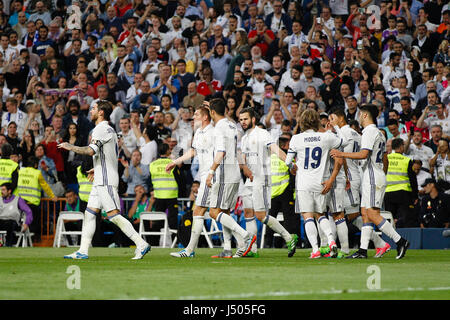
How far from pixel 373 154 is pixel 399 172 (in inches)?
217

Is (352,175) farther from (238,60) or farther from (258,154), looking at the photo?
(238,60)

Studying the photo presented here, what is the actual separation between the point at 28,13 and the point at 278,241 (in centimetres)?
1369

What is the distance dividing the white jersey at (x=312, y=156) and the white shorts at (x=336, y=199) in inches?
35.2

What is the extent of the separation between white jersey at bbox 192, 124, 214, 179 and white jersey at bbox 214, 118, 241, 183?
332 millimetres

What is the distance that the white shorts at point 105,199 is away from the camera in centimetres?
1267

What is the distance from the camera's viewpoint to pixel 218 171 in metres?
13.9

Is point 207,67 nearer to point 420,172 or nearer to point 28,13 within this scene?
point 420,172

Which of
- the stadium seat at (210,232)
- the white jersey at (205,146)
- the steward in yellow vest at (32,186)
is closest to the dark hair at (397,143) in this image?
the stadium seat at (210,232)

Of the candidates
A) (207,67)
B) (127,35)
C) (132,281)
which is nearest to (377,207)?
(132,281)

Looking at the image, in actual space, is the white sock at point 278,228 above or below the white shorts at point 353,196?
below

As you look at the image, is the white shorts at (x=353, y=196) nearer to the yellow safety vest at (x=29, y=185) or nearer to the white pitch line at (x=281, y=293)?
the white pitch line at (x=281, y=293)

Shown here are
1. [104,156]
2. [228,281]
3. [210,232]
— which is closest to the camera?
[228,281]

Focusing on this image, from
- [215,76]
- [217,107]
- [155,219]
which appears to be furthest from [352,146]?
[215,76]

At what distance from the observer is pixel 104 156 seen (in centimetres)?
1282
